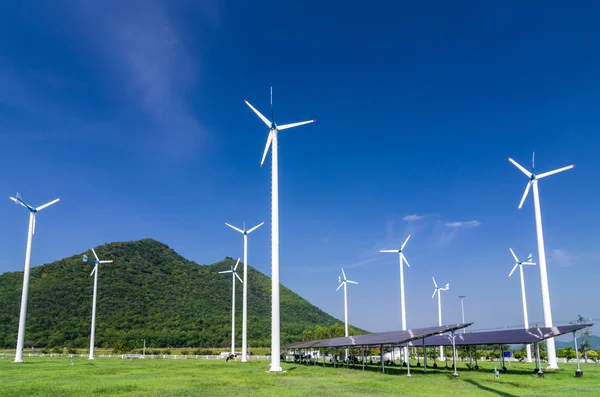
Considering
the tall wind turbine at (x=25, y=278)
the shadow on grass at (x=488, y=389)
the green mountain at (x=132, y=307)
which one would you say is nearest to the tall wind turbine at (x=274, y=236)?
the shadow on grass at (x=488, y=389)

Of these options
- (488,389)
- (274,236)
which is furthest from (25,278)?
(488,389)

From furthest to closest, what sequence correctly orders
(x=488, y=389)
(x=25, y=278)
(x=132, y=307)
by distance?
(x=132, y=307), (x=25, y=278), (x=488, y=389)

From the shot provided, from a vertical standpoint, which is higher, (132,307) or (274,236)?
(274,236)

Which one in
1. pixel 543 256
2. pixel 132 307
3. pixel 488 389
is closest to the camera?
pixel 488 389

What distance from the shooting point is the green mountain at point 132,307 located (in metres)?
125

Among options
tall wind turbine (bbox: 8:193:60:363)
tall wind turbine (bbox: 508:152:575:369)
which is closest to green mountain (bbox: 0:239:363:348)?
tall wind turbine (bbox: 8:193:60:363)

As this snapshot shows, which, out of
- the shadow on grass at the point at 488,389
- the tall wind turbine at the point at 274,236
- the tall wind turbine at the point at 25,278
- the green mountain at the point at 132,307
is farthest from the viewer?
the green mountain at the point at 132,307

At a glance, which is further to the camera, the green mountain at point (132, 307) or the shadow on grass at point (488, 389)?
the green mountain at point (132, 307)

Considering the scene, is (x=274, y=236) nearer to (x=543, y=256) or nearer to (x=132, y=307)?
(x=543, y=256)

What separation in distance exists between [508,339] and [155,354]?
85.1 m

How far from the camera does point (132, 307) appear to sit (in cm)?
14238

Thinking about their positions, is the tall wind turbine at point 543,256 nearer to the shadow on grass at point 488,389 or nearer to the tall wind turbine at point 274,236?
the shadow on grass at point 488,389

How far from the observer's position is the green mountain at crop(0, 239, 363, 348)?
4926 inches

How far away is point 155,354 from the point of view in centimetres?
10875
